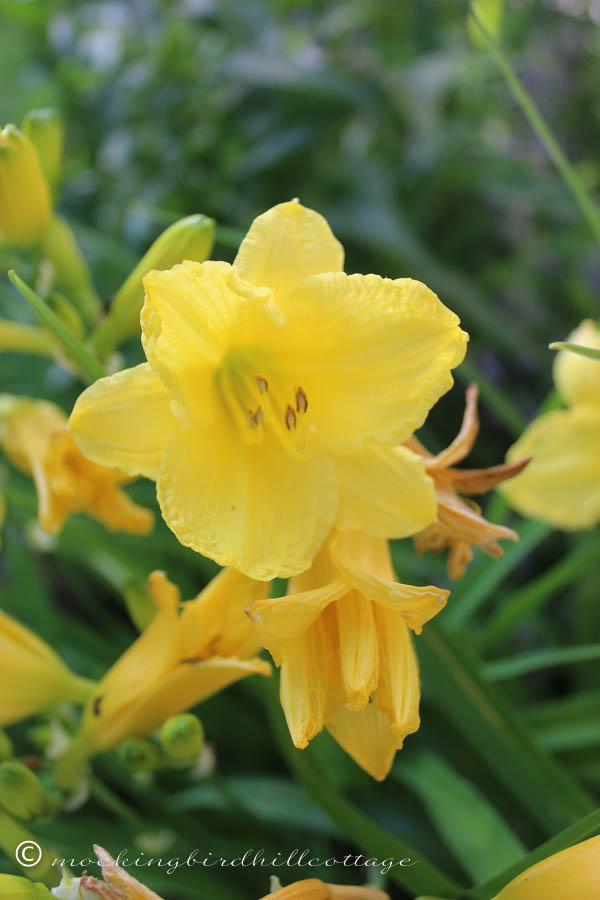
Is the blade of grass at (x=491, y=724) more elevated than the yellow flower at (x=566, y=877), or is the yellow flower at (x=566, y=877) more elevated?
the yellow flower at (x=566, y=877)

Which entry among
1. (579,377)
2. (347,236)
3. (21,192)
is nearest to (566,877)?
(579,377)

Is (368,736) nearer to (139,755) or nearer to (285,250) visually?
(139,755)

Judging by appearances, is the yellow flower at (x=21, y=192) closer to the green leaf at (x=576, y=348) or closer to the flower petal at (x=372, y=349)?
the flower petal at (x=372, y=349)

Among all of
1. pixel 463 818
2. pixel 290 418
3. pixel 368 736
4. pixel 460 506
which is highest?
pixel 290 418

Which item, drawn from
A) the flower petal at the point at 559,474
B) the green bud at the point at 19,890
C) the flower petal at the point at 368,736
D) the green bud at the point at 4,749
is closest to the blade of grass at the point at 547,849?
the flower petal at the point at 368,736

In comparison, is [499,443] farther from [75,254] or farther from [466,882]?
[75,254]

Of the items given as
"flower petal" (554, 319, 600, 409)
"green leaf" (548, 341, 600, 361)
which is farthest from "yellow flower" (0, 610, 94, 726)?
"flower petal" (554, 319, 600, 409)

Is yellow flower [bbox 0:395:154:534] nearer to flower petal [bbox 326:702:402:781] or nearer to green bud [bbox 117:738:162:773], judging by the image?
green bud [bbox 117:738:162:773]

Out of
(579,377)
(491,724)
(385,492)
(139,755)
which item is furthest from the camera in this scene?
(579,377)
